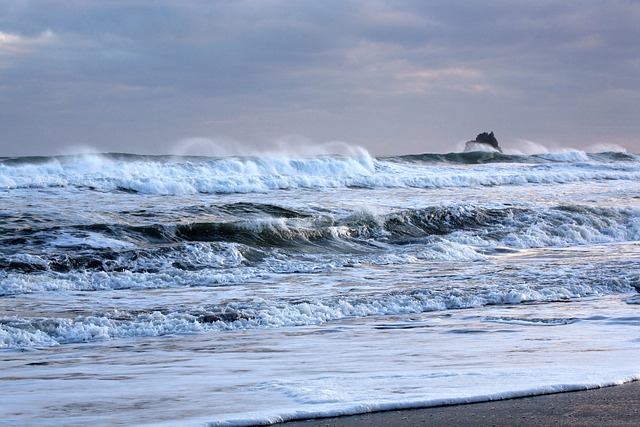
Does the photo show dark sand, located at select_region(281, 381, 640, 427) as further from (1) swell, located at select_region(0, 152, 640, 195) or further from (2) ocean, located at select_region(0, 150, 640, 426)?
(1) swell, located at select_region(0, 152, 640, 195)

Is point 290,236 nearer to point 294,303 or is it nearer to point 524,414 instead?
point 294,303

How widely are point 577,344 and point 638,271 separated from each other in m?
4.81

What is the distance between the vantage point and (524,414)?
3828 mm

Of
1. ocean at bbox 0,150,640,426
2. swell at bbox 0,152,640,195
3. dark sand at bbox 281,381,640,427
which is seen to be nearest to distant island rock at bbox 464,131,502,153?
swell at bbox 0,152,640,195

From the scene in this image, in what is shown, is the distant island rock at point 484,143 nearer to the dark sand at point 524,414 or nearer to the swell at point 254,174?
the swell at point 254,174

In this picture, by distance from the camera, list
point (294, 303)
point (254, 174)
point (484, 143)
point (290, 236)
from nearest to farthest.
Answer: point (294, 303), point (290, 236), point (254, 174), point (484, 143)

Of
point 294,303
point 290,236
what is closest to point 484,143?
point 290,236

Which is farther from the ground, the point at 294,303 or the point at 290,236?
the point at 290,236

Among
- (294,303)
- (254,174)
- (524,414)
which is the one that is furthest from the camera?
(254,174)

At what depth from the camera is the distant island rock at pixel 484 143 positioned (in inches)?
1874

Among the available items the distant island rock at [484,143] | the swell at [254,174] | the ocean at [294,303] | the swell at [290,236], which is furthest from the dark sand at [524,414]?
the distant island rock at [484,143]

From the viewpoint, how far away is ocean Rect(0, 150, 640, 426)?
4395mm

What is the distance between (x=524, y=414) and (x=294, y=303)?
13.9 ft

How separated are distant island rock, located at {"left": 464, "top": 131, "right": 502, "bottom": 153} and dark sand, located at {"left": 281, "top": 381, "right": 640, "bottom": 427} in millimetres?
43659
